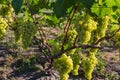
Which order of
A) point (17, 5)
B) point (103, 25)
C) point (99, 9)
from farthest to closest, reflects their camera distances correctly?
point (103, 25) → point (99, 9) → point (17, 5)

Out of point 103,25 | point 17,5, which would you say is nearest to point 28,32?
point 103,25

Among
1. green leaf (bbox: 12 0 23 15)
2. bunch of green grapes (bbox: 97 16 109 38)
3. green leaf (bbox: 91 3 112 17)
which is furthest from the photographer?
bunch of green grapes (bbox: 97 16 109 38)

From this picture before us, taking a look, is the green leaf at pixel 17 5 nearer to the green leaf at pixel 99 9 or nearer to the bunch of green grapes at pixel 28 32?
the green leaf at pixel 99 9

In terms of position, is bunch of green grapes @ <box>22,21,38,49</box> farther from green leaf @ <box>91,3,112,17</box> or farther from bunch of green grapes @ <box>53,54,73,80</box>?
green leaf @ <box>91,3,112,17</box>

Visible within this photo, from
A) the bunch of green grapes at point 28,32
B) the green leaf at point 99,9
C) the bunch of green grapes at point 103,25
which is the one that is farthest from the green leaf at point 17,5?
the bunch of green grapes at point 103,25

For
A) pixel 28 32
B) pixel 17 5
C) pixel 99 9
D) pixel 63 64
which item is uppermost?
pixel 17 5

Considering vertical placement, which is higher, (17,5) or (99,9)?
(17,5)

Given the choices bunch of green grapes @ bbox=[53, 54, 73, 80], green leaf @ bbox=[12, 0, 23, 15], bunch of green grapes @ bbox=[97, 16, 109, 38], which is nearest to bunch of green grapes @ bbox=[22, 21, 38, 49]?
bunch of green grapes @ bbox=[53, 54, 73, 80]

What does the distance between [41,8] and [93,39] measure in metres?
0.67

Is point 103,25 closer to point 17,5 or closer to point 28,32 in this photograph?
point 28,32

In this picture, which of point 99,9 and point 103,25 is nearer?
point 99,9

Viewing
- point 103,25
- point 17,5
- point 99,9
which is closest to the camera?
point 17,5

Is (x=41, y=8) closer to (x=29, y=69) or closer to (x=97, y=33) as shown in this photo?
(x=97, y=33)

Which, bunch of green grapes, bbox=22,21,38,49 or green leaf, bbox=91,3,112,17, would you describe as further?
bunch of green grapes, bbox=22,21,38,49
